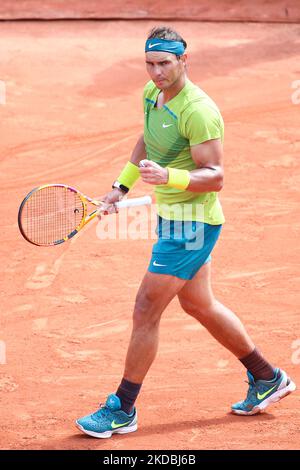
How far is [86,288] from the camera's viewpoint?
7668mm

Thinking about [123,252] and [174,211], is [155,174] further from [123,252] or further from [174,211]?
[123,252]

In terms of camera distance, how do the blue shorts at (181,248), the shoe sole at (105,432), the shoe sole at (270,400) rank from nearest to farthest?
the blue shorts at (181,248), the shoe sole at (105,432), the shoe sole at (270,400)

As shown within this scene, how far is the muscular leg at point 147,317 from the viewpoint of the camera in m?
5.21

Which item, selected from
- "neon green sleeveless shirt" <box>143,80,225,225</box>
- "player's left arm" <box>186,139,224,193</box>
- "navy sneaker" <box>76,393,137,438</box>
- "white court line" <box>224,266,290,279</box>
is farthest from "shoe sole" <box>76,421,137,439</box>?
"white court line" <box>224,266,290,279</box>

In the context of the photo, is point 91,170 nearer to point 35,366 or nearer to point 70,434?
point 35,366

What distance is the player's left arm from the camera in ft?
16.4

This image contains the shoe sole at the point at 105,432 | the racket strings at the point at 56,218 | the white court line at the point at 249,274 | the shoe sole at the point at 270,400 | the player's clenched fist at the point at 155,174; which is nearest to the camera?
the player's clenched fist at the point at 155,174

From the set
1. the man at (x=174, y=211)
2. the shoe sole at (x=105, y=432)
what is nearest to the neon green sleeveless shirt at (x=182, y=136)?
the man at (x=174, y=211)

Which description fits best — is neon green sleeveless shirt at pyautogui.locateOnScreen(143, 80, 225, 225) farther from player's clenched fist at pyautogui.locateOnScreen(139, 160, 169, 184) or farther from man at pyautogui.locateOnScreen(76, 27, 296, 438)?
player's clenched fist at pyautogui.locateOnScreen(139, 160, 169, 184)

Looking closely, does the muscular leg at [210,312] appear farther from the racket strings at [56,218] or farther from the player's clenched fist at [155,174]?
the racket strings at [56,218]

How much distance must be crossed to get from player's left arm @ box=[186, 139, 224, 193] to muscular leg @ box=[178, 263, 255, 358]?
0.55m

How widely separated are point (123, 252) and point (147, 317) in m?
3.05

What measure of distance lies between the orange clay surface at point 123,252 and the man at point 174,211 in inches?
16.9

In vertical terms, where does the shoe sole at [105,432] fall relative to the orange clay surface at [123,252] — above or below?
below
